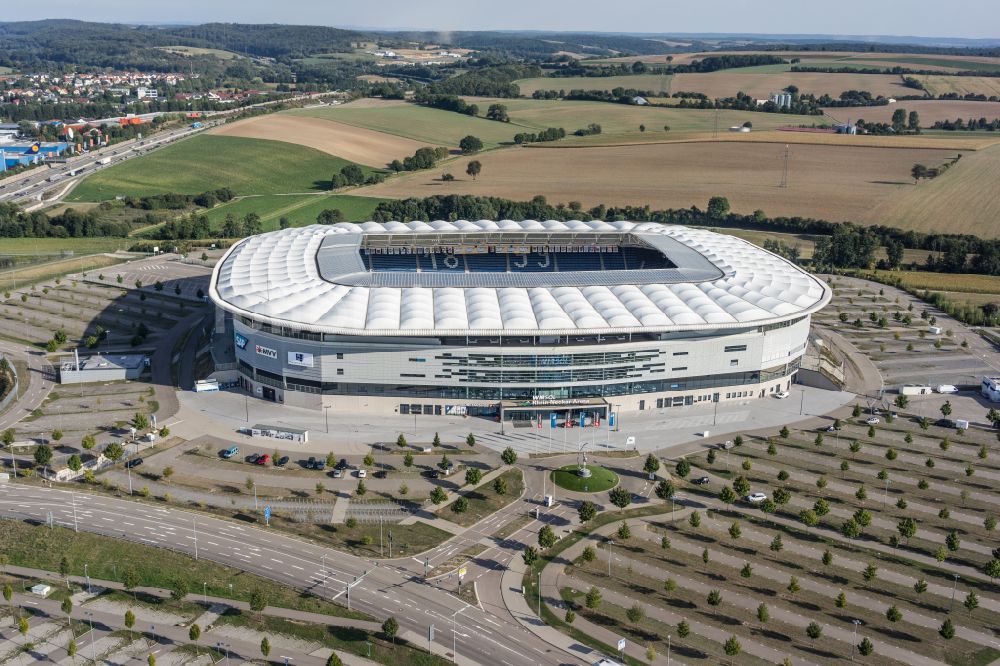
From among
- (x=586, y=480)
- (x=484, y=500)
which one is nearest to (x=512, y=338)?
(x=586, y=480)

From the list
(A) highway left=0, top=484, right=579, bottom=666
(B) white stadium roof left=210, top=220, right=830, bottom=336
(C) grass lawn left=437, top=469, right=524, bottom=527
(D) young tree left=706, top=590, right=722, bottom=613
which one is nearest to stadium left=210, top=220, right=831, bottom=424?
(B) white stadium roof left=210, top=220, right=830, bottom=336

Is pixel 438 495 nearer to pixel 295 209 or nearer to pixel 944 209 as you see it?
pixel 295 209

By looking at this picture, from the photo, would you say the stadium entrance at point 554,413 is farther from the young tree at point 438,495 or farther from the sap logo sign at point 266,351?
the sap logo sign at point 266,351

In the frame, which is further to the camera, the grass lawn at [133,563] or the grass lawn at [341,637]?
the grass lawn at [133,563]

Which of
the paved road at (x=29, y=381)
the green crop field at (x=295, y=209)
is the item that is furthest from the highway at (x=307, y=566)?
the green crop field at (x=295, y=209)

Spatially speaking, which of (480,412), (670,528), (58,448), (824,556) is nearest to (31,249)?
(58,448)

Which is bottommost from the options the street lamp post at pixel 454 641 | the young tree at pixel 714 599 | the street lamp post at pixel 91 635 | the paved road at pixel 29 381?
the street lamp post at pixel 91 635
